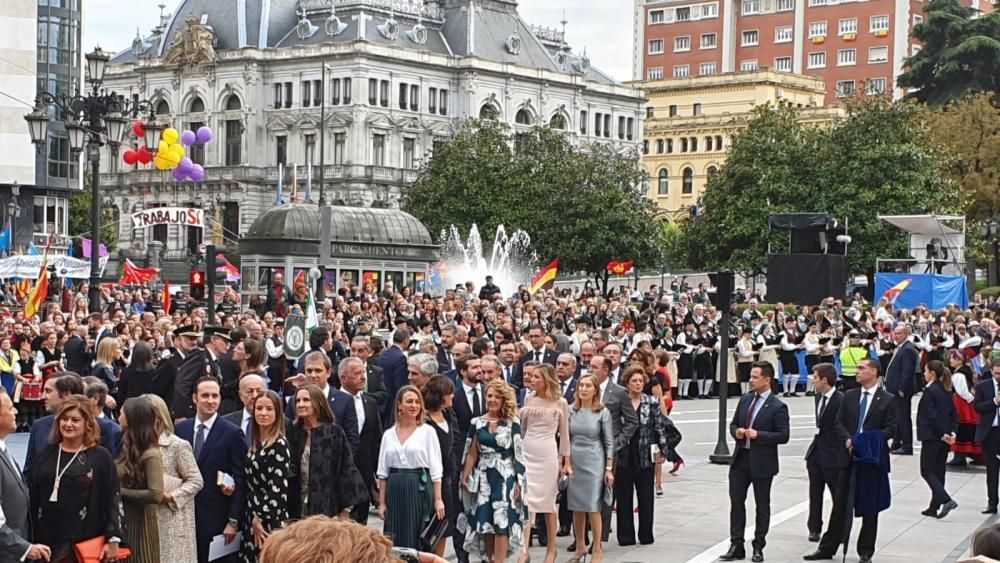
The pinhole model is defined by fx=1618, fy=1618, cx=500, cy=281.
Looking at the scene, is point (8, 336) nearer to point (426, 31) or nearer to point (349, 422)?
point (349, 422)

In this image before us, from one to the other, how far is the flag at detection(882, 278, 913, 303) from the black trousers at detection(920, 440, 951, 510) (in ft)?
78.6

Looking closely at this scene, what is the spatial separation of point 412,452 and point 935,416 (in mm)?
7999

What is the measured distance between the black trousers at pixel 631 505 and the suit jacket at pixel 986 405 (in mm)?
4478

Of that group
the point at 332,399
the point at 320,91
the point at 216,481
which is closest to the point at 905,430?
the point at 332,399

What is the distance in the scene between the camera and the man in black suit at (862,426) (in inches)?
570

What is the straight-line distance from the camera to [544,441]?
44.8ft

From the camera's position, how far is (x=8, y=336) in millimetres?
24469

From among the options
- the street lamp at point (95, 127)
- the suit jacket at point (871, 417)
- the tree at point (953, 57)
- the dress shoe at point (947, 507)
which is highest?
the tree at point (953, 57)

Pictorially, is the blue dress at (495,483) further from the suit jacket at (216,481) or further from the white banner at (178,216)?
the white banner at (178,216)

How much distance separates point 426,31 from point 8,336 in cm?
8564

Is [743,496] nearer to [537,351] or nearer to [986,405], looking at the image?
[986,405]

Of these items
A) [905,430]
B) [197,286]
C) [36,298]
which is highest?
[197,286]

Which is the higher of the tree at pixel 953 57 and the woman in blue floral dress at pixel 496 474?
the tree at pixel 953 57

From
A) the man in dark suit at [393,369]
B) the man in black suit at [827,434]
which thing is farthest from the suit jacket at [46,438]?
the man in black suit at [827,434]
